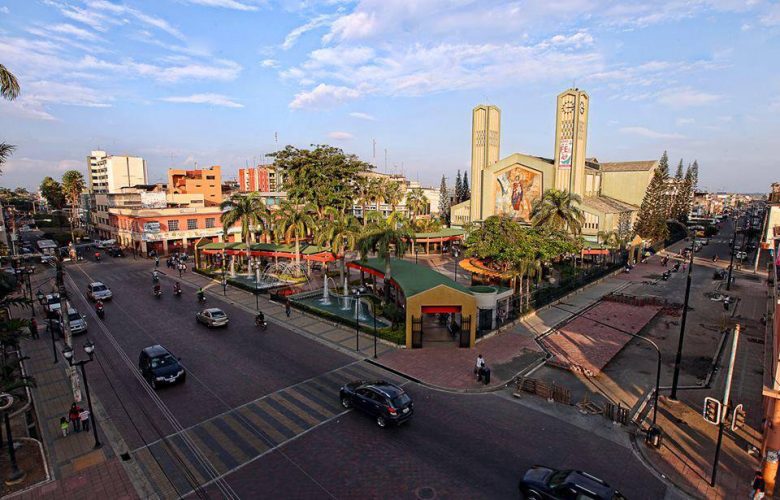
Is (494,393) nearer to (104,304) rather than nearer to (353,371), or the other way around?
(353,371)

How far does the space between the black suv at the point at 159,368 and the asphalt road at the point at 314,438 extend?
0.51 m

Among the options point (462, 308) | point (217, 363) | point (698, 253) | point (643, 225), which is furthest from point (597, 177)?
point (217, 363)

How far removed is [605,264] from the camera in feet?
188

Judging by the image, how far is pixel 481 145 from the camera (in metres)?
79.1

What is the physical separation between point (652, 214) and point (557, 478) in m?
80.3

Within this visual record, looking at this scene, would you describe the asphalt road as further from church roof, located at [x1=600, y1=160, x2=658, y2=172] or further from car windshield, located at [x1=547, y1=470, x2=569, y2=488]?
church roof, located at [x1=600, y1=160, x2=658, y2=172]

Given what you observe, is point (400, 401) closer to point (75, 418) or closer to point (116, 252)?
point (75, 418)

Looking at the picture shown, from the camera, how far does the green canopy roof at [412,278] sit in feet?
96.1

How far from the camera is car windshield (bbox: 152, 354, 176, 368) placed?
22297 mm

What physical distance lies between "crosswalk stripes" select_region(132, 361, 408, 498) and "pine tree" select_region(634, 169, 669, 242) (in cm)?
7631

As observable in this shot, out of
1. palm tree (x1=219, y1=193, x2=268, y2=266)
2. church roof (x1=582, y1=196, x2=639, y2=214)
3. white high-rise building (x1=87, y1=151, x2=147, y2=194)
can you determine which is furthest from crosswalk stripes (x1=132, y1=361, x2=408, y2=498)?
white high-rise building (x1=87, y1=151, x2=147, y2=194)

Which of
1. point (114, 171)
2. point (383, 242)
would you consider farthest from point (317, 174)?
point (114, 171)

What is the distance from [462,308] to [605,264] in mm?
38123

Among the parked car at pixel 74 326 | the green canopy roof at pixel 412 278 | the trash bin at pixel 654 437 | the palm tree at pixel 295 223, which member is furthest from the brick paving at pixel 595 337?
the parked car at pixel 74 326
